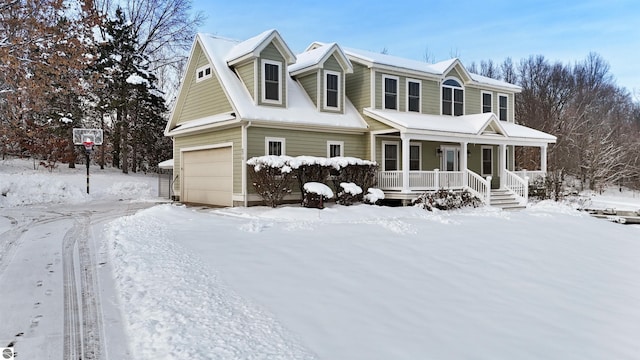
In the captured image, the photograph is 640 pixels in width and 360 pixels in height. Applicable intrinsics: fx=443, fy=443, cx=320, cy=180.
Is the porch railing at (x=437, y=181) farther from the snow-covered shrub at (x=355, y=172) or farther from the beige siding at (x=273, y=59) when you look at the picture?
the beige siding at (x=273, y=59)

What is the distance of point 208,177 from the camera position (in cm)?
1705

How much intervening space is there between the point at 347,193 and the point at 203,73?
308 inches

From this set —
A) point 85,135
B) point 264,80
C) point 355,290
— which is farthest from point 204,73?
point 355,290

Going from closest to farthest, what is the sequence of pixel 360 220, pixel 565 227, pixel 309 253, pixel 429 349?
1. pixel 429 349
2. pixel 309 253
3. pixel 360 220
4. pixel 565 227

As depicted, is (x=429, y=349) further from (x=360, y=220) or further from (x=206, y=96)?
(x=206, y=96)

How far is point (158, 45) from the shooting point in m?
31.8

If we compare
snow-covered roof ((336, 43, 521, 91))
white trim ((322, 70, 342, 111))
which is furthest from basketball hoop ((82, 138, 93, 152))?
snow-covered roof ((336, 43, 521, 91))

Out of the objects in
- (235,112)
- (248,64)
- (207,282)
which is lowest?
(207,282)

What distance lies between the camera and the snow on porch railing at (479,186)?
16.7 metres

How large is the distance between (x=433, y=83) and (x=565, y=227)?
8.89 meters

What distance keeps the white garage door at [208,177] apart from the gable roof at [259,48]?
3309mm

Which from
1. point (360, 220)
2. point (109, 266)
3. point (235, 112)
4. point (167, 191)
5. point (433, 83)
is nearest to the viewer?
point (109, 266)

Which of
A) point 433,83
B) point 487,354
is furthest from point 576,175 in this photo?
point 487,354

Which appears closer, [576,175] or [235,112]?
[235,112]
